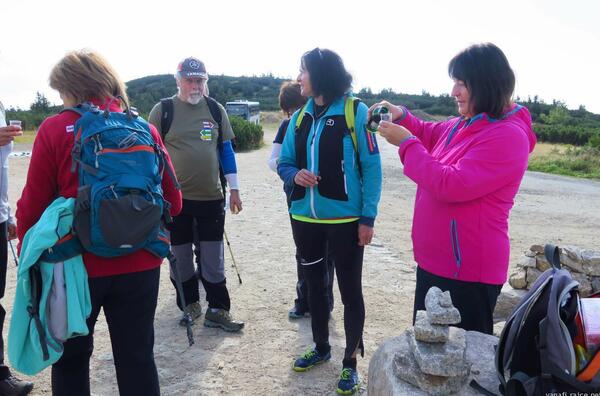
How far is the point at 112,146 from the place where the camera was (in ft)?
7.07

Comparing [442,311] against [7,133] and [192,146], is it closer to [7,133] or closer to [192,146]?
[192,146]

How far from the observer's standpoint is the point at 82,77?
2.26 m

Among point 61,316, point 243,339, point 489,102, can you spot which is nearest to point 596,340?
point 489,102

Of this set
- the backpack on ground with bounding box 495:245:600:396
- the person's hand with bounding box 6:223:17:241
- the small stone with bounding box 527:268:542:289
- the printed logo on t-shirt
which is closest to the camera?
the backpack on ground with bounding box 495:245:600:396

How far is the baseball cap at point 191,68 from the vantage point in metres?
3.90

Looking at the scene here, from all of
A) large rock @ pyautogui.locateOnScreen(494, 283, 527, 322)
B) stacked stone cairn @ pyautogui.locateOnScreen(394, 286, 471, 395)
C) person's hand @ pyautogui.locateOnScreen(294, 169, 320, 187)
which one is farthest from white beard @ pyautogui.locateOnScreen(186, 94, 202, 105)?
large rock @ pyautogui.locateOnScreen(494, 283, 527, 322)

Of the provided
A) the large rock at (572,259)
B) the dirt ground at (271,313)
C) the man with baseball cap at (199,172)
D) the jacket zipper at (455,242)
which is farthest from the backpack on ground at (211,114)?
the large rock at (572,259)

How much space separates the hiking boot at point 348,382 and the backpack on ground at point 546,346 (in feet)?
4.47

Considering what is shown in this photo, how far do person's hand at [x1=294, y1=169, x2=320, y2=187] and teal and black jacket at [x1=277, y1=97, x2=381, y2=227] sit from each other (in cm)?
6

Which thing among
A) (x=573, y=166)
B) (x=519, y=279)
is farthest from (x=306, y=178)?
(x=573, y=166)

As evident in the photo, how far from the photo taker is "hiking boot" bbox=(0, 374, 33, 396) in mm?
3143

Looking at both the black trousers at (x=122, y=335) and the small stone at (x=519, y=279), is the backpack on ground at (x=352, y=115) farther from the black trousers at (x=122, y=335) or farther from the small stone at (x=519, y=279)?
the small stone at (x=519, y=279)

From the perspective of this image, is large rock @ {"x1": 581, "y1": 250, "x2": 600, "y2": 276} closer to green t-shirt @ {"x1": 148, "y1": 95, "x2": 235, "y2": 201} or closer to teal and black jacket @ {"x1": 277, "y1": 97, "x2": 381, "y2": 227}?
teal and black jacket @ {"x1": 277, "y1": 97, "x2": 381, "y2": 227}

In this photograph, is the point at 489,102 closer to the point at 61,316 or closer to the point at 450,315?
the point at 450,315
